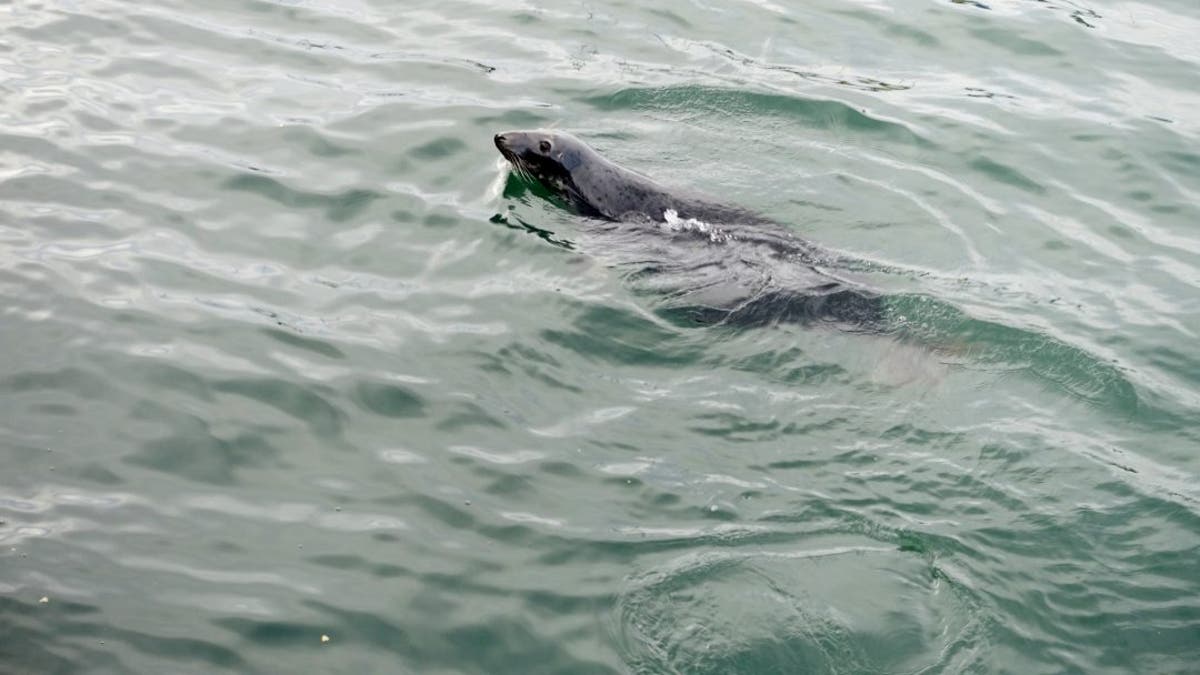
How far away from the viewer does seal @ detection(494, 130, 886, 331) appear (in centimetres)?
792

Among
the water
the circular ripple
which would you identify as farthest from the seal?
the circular ripple

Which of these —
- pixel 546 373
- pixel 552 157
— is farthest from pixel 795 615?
pixel 552 157

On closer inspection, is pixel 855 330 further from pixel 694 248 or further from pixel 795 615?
pixel 795 615

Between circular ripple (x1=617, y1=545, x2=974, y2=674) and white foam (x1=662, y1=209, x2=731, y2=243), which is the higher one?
white foam (x1=662, y1=209, x2=731, y2=243)

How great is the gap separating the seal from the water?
210 mm

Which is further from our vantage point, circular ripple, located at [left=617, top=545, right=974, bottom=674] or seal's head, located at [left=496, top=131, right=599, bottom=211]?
seal's head, located at [left=496, top=131, right=599, bottom=211]

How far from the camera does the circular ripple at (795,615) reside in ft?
17.6

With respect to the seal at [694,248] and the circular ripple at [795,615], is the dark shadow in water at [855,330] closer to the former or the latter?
the seal at [694,248]

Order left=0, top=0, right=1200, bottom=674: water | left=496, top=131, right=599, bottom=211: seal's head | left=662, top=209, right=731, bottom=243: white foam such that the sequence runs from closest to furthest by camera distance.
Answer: left=0, top=0, right=1200, bottom=674: water < left=662, top=209, right=731, bottom=243: white foam < left=496, top=131, right=599, bottom=211: seal's head

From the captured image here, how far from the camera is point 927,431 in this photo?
272 inches

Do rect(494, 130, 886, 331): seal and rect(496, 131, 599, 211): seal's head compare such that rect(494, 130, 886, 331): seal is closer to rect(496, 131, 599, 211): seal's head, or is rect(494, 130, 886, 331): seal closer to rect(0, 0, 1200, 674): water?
rect(496, 131, 599, 211): seal's head

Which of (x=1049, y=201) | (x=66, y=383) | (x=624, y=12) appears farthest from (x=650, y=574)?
(x=624, y=12)

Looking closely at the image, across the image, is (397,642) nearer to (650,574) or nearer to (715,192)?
(650,574)

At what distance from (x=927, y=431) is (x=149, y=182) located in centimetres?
586
